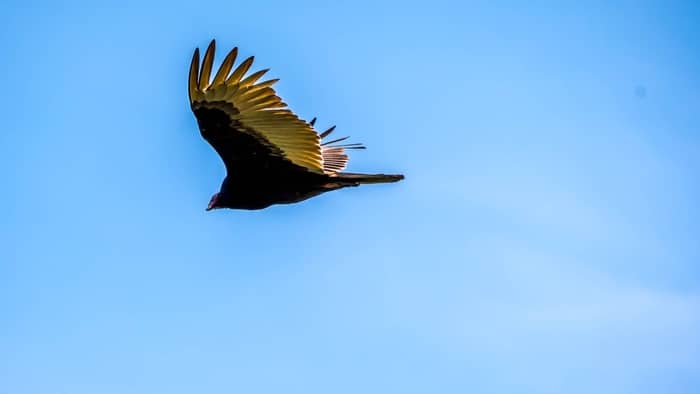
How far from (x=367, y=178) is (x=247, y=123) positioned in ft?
5.73

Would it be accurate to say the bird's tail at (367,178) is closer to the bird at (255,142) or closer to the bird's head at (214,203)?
the bird at (255,142)

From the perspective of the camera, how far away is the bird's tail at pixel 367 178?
1865 centimetres

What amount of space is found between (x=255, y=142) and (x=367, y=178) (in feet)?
5.07

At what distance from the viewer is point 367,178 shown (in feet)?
61.4

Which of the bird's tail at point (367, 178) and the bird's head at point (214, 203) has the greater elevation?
the bird's tail at point (367, 178)

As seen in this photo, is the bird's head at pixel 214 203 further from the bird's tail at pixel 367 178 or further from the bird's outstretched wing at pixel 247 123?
the bird's tail at pixel 367 178

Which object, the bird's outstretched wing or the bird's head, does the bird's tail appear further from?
the bird's head

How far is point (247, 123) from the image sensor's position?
1834 centimetres

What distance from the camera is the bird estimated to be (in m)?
17.9

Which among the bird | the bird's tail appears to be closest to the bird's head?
the bird

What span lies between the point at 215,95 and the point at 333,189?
7.24 ft

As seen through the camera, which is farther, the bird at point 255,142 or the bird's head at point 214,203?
the bird's head at point 214,203

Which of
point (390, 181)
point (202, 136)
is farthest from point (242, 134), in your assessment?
point (390, 181)

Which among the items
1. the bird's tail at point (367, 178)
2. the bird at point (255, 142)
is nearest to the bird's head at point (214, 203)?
the bird at point (255, 142)
